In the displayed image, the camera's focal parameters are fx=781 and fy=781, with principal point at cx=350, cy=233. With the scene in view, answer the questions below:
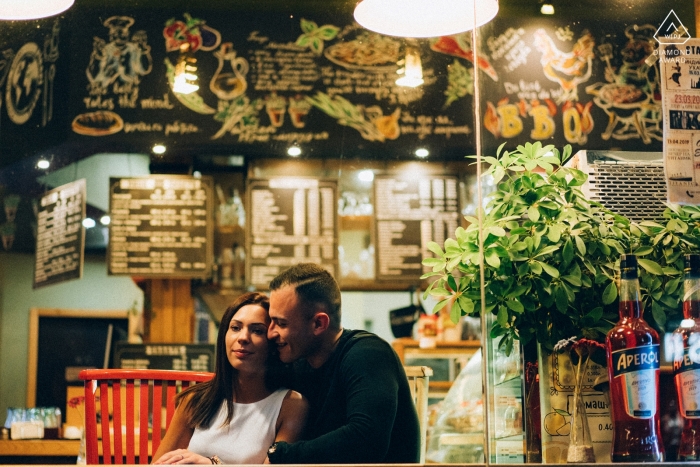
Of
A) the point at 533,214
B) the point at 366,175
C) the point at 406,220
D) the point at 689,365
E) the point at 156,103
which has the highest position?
the point at 156,103

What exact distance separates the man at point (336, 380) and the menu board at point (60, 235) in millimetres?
2565

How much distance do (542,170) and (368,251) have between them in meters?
3.62

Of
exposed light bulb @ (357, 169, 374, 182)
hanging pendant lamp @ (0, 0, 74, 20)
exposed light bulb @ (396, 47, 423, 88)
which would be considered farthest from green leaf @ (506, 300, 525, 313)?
exposed light bulb @ (357, 169, 374, 182)

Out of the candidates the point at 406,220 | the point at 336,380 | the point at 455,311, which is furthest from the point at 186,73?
the point at 455,311

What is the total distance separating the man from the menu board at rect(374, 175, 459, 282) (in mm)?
2418

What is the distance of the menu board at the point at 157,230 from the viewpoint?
4434 millimetres

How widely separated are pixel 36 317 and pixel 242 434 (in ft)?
14.6

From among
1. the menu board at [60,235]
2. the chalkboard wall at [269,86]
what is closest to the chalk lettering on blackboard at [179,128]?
the chalkboard wall at [269,86]

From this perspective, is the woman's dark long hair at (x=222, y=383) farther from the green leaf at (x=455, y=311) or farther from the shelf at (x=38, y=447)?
the shelf at (x=38, y=447)

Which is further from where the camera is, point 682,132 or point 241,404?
point 241,404

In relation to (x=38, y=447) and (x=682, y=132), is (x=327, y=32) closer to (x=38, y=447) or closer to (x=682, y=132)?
(x=38, y=447)

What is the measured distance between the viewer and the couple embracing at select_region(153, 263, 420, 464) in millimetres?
2035

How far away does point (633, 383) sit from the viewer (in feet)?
4.77

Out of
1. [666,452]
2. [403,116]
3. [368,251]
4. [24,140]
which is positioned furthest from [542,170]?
[368,251]
